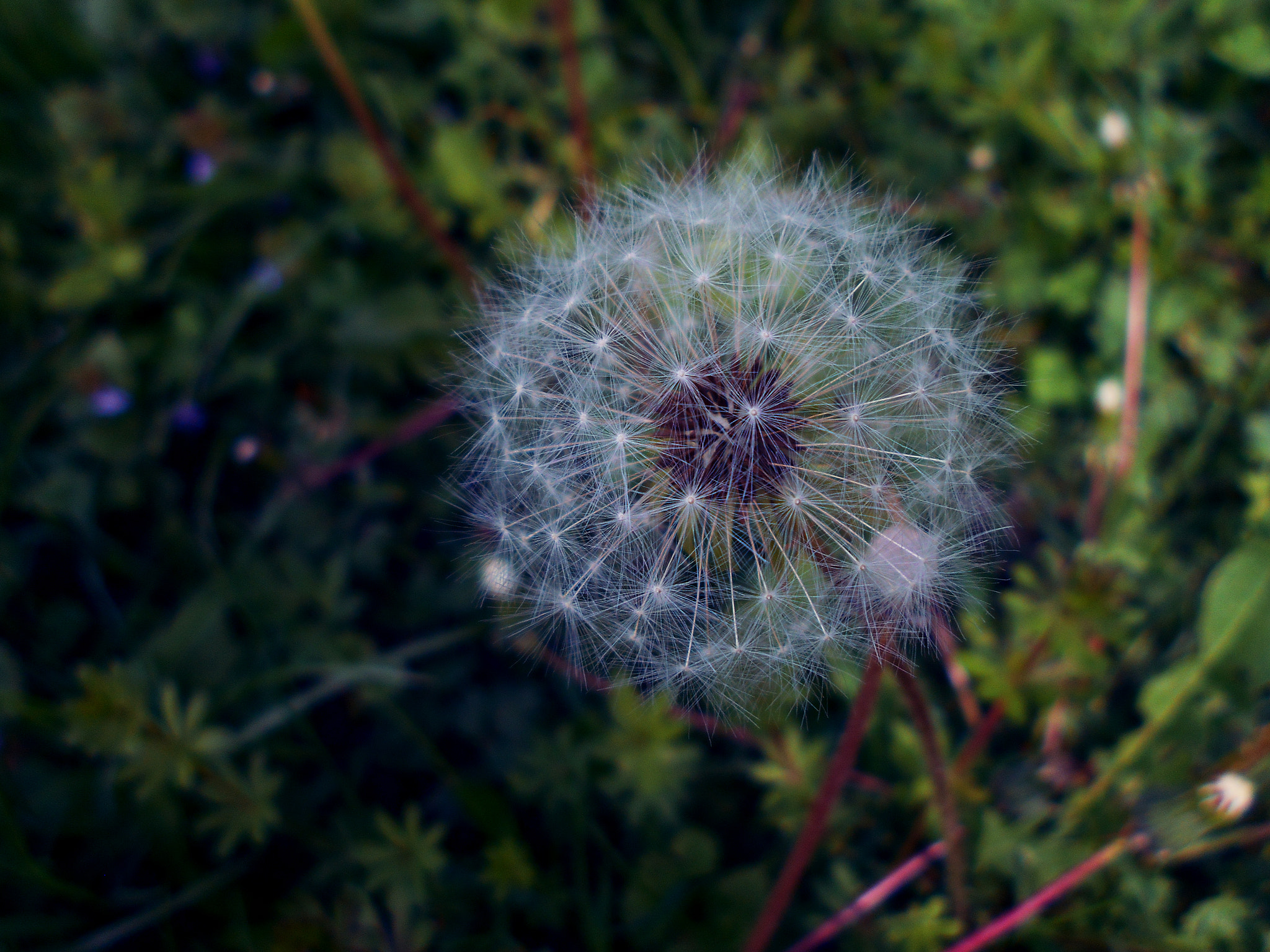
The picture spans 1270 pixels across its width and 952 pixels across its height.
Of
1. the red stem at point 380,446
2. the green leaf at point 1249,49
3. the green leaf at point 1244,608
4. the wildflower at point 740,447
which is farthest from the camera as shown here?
the red stem at point 380,446

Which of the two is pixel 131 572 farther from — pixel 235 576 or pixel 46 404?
pixel 46 404

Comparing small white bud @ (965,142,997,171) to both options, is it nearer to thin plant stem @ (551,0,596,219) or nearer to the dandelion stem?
thin plant stem @ (551,0,596,219)

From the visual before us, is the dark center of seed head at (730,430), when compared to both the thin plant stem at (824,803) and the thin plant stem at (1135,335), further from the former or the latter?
the thin plant stem at (1135,335)

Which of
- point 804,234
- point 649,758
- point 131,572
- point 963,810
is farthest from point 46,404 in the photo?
point 963,810

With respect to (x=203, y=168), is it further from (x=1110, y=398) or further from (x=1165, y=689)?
(x=1165, y=689)

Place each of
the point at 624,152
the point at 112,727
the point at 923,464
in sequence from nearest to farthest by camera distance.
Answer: the point at 923,464
the point at 112,727
the point at 624,152

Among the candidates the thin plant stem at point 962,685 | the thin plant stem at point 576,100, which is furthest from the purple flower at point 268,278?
the thin plant stem at point 962,685

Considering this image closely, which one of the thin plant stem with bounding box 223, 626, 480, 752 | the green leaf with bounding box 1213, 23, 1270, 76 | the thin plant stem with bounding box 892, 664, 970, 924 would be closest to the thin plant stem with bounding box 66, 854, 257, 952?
the thin plant stem with bounding box 223, 626, 480, 752

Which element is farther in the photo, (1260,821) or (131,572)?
(131,572)
